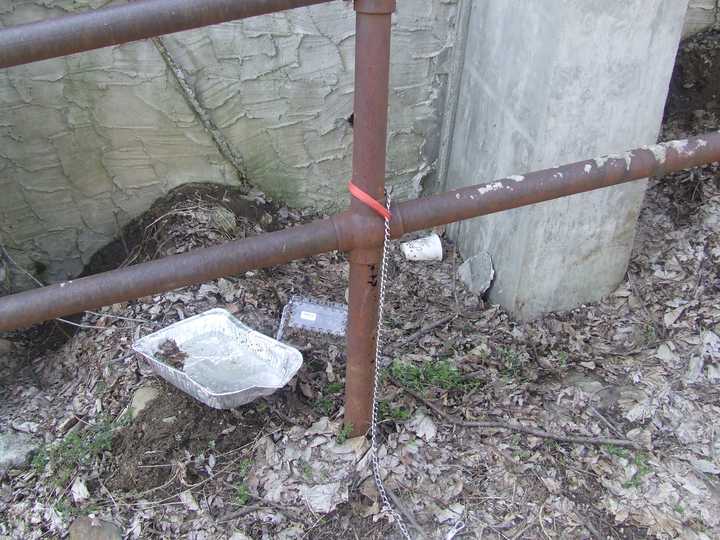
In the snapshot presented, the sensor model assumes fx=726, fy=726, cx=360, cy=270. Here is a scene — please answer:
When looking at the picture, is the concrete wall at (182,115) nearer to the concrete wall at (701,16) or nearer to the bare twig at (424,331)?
the bare twig at (424,331)

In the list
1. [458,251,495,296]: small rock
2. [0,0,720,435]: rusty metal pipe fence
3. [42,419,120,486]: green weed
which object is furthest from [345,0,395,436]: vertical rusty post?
[458,251,495,296]: small rock

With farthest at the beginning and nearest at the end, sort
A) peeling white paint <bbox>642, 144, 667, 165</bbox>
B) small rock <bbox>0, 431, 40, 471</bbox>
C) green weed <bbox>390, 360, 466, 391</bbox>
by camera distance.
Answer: green weed <bbox>390, 360, 466, 391</bbox>
small rock <bbox>0, 431, 40, 471</bbox>
peeling white paint <bbox>642, 144, 667, 165</bbox>

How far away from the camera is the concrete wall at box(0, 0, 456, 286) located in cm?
360

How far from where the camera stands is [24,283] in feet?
13.0

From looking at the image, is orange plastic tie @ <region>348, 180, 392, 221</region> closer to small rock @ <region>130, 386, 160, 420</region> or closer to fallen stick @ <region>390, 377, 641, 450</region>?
fallen stick @ <region>390, 377, 641, 450</region>

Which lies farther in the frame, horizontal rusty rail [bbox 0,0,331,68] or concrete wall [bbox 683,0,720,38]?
concrete wall [bbox 683,0,720,38]

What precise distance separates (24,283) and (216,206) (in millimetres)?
1127

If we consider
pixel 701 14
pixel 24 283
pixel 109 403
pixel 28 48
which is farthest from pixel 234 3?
pixel 701 14

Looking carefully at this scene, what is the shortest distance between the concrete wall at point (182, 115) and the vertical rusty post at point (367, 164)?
185 centimetres

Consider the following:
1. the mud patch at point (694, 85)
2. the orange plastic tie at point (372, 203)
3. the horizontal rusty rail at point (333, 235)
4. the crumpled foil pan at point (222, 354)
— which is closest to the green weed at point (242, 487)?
the crumpled foil pan at point (222, 354)

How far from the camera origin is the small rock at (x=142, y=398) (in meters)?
2.91

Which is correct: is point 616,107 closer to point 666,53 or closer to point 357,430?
point 666,53

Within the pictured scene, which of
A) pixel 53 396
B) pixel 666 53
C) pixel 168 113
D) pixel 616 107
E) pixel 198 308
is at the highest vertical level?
pixel 666 53

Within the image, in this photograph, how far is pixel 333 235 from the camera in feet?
7.08
